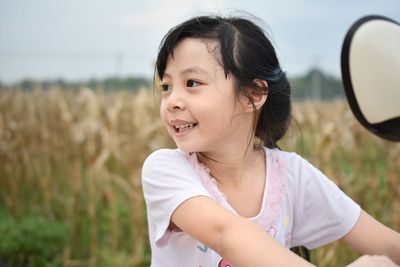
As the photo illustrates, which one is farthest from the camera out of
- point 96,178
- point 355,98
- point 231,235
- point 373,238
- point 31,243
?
point 96,178

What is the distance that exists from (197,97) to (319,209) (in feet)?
1.22

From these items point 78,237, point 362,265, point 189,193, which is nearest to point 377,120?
point 362,265

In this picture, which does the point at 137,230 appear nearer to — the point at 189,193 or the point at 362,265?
the point at 189,193

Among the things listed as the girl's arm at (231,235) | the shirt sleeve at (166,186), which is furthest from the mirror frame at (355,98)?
the shirt sleeve at (166,186)

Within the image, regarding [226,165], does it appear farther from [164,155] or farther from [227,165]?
[164,155]

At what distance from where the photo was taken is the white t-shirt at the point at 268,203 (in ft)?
3.38

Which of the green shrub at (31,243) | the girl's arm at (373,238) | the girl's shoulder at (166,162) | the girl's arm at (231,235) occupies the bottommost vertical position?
the green shrub at (31,243)

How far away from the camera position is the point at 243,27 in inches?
47.3

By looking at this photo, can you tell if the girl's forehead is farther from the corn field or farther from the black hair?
the corn field

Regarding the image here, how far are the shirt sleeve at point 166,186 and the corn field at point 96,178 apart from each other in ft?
4.18

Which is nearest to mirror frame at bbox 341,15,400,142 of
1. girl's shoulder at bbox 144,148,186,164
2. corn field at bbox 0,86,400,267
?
girl's shoulder at bbox 144,148,186,164

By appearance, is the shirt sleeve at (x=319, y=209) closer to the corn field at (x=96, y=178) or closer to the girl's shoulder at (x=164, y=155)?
the girl's shoulder at (x=164, y=155)

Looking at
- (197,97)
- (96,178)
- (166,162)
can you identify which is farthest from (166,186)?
(96,178)

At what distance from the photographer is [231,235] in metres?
0.86
